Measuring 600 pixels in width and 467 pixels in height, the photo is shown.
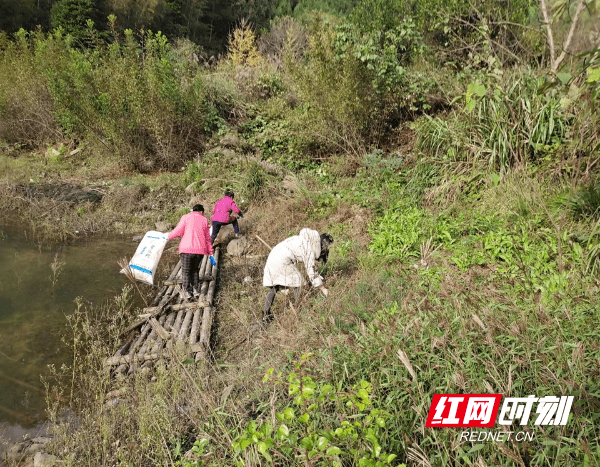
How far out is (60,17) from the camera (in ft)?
54.1

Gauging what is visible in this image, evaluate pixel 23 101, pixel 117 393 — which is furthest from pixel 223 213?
pixel 23 101

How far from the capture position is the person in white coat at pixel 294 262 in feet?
14.5

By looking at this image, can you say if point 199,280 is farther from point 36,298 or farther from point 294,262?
point 36,298

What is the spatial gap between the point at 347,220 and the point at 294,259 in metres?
2.78

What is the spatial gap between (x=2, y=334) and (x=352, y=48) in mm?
7966

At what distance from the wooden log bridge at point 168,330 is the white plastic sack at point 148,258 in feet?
1.35

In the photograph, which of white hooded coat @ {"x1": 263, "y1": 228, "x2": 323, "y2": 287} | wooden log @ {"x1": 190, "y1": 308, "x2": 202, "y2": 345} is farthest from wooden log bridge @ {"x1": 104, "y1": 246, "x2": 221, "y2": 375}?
white hooded coat @ {"x1": 263, "y1": 228, "x2": 323, "y2": 287}

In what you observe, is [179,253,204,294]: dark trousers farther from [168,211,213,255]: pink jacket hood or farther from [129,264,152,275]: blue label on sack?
[129,264,152,275]: blue label on sack

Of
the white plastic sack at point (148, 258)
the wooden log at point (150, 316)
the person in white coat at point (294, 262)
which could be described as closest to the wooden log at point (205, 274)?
the wooden log at point (150, 316)

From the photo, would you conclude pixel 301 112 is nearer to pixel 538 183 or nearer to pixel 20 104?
pixel 538 183

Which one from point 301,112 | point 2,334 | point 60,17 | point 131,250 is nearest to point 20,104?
point 60,17

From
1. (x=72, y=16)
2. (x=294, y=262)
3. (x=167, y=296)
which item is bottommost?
(x=167, y=296)

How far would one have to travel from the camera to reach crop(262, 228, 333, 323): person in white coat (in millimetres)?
4410

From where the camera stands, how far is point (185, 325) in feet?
15.4
